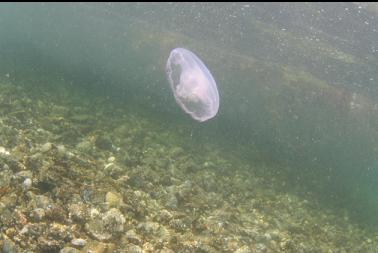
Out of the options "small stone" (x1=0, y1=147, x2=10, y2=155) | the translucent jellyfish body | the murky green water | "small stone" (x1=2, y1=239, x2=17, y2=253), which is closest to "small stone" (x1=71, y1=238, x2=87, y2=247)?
the murky green water

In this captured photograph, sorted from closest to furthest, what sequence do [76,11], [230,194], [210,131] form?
[230,194], [210,131], [76,11]

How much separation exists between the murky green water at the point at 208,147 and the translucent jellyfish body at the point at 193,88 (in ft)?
4.02

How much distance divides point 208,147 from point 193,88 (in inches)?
155

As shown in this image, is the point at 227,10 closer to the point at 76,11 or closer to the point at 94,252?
the point at 94,252

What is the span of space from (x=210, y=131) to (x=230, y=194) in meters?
7.09

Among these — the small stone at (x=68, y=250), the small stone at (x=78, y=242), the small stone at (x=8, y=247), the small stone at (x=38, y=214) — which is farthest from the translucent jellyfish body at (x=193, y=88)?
the small stone at (x=8, y=247)

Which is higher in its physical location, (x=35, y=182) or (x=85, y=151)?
(x=35, y=182)

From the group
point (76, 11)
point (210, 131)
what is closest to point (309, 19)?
point (210, 131)

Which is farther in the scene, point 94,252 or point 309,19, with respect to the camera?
A: point 309,19

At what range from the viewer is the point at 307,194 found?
35.8 ft

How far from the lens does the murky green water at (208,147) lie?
454cm

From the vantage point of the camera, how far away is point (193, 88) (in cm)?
819

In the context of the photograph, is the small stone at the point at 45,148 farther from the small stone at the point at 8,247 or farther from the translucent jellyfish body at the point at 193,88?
the translucent jellyfish body at the point at 193,88

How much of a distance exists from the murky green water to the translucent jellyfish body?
1226mm
